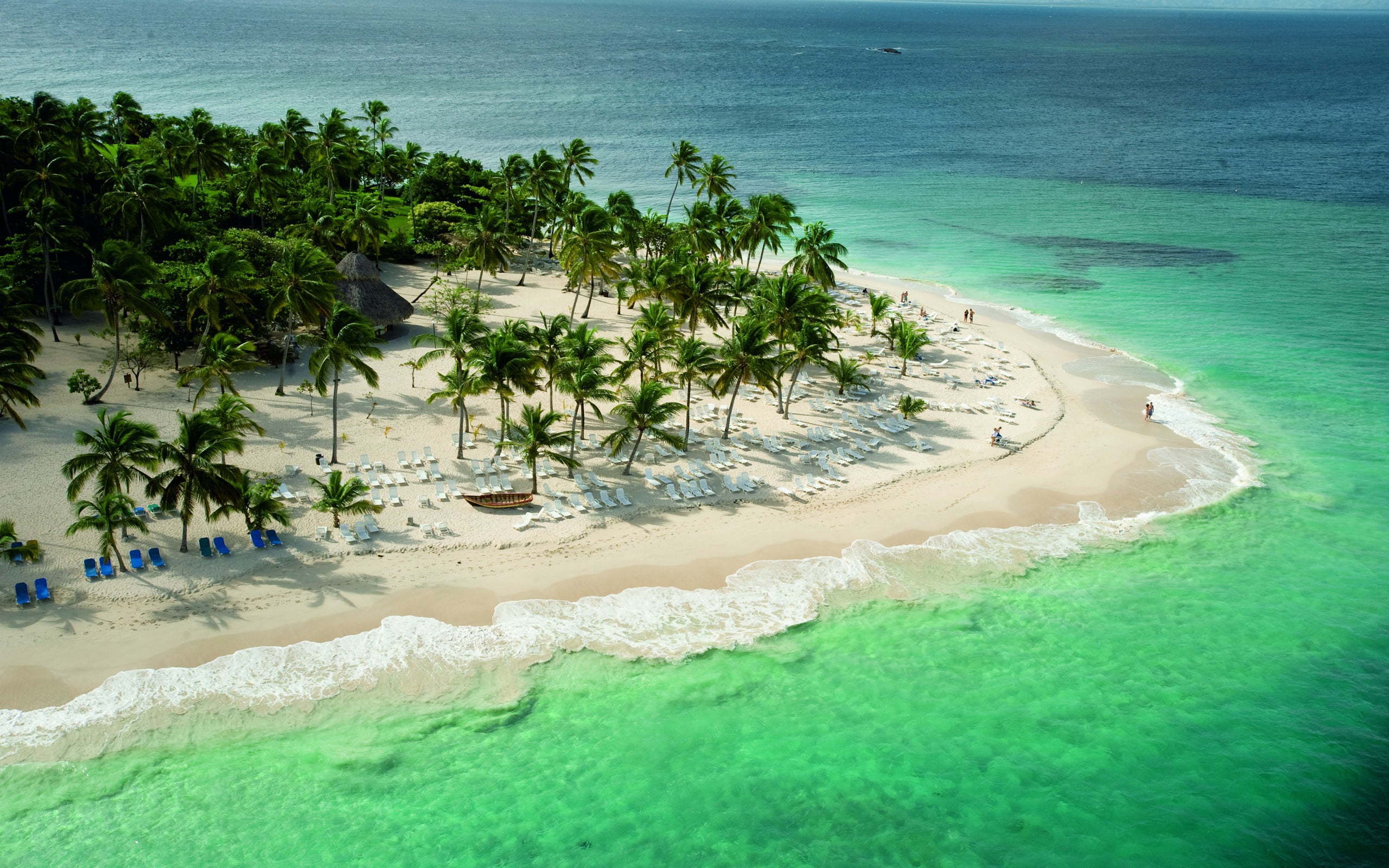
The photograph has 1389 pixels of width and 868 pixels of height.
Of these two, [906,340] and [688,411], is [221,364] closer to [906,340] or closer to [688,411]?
[688,411]

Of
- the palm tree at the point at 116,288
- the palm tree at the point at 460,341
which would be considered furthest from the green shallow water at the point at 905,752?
the palm tree at the point at 116,288

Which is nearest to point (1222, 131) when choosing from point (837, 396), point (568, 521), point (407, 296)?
point (837, 396)

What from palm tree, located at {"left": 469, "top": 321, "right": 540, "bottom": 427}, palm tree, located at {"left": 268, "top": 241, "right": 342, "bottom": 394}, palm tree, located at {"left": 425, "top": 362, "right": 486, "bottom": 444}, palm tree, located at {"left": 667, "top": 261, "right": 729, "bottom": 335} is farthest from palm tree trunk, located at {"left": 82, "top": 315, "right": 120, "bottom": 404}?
palm tree, located at {"left": 667, "top": 261, "right": 729, "bottom": 335}

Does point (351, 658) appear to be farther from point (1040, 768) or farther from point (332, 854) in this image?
point (1040, 768)

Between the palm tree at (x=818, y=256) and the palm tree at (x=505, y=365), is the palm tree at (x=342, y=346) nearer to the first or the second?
the palm tree at (x=505, y=365)

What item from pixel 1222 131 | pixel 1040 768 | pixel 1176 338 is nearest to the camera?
pixel 1040 768

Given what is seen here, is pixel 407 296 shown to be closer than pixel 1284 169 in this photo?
Yes
